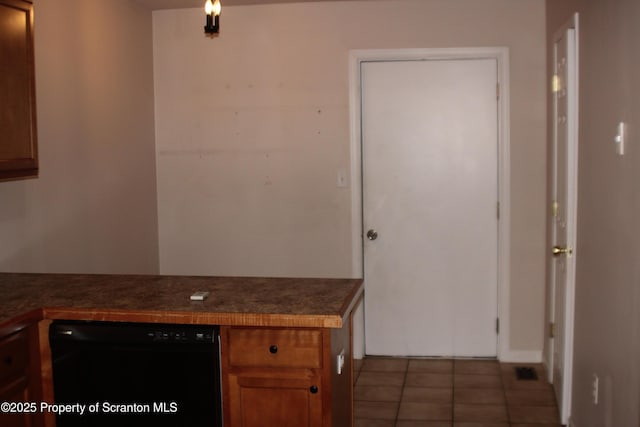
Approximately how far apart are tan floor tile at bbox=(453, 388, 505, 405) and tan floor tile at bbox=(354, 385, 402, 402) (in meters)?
0.35

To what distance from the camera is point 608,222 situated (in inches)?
116

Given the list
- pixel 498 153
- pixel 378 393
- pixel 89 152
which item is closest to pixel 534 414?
pixel 378 393

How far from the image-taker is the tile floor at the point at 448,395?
402 cm

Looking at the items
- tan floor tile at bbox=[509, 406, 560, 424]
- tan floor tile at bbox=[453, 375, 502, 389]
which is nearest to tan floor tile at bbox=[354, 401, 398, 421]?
tan floor tile at bbox=[453, 375, 502, 389]

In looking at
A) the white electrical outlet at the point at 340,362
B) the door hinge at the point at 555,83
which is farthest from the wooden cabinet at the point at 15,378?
the door hinge at the point at 555,83

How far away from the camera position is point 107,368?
9.11ft

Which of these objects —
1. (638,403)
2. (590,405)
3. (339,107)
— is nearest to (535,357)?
(590,405)

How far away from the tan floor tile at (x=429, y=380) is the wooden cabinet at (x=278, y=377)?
1974 millimetres

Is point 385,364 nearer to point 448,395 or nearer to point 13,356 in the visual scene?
point 448,395

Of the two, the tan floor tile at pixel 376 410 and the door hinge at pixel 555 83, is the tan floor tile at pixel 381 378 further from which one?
the door hinge at pixel 555 83

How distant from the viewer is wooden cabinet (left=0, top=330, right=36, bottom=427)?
2.60 metres

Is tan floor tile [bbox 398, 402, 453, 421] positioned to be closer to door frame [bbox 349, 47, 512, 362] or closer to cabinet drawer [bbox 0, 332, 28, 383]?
door frame [bbox 349, 47, 512, 362]

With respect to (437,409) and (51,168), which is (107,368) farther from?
(437,409)

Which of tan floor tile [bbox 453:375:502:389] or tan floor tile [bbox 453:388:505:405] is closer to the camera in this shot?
tan floor tile [bbox 453:388:505:405]
